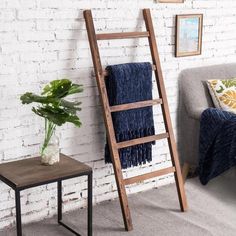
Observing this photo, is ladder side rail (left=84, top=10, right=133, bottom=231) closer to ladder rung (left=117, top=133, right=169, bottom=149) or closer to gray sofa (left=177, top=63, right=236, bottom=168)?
ladder rung (left=117, top=133, right=169, bottom=149)

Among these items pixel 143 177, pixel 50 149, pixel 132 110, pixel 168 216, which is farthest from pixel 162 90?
pixel 50 149

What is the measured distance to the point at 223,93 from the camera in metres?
3.54

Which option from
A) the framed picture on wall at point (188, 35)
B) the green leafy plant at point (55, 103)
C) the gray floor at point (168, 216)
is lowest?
the gray floor at point (168, 216)

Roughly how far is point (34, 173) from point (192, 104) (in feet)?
4.75

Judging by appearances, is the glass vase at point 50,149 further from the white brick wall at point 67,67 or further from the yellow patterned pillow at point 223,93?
the yellow patterned pillow at point 223,93

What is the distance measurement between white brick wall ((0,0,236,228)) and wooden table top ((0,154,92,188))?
22cm

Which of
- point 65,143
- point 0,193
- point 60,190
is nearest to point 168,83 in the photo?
point 65,143

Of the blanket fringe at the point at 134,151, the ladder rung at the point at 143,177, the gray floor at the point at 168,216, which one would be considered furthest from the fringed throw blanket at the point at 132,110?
the gray floor at the point at 168,216

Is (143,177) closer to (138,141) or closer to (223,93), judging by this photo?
(138,141)

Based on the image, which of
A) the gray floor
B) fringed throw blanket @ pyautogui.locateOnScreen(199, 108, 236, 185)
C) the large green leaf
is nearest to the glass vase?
the large green leaf

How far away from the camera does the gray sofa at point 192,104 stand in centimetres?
354

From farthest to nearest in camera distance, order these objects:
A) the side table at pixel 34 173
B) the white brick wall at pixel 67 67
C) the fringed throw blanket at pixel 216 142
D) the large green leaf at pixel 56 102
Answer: the fringed throw blanket at pixel 216 142, the white brick wall at pixel 67 67, the large green leaf at pixel 56 102, the side table at pixel 34 173

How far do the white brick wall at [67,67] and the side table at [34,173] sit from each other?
23cm

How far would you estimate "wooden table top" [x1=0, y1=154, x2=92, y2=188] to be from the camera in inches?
95.7
